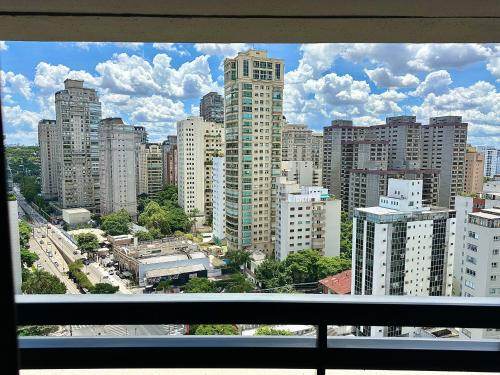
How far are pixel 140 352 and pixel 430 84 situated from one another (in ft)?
10.8

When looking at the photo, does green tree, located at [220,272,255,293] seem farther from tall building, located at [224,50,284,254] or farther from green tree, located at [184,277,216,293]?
tall building, located at [224,50,284,254]

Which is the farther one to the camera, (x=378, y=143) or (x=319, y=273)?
(x=378, y=143)

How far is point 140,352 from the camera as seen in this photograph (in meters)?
1.00

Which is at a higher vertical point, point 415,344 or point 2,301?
point 2,301

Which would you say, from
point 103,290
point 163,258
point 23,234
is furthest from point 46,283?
point 163,258

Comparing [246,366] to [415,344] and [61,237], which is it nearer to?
[415,344]

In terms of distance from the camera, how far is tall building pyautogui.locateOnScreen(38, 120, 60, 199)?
2.65m

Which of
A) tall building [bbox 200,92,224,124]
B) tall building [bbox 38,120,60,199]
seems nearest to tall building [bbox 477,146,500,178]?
tall building [bbox 200,92,224,124]

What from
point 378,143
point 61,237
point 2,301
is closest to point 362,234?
point 378,143

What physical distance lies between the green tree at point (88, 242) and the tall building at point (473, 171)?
3097 millimetres

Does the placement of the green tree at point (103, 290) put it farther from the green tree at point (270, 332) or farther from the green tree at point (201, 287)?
the green tree at point (270, 332)

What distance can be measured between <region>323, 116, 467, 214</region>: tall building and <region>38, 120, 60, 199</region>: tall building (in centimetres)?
232
